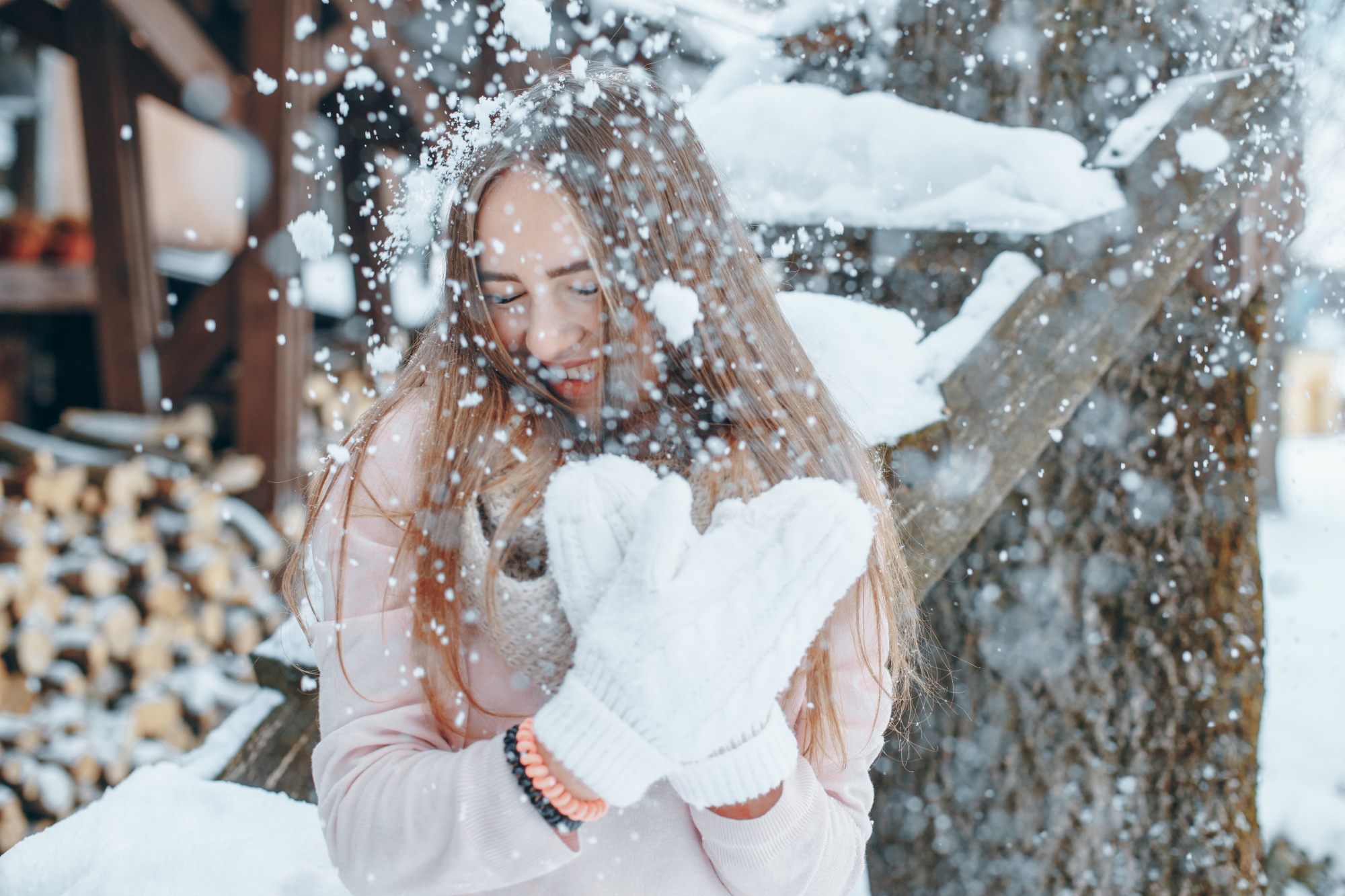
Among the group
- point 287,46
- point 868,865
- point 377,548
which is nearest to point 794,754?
point 377,548

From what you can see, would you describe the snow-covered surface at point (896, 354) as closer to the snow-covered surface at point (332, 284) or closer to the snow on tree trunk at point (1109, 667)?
the snow on tree trunk at point (1109, 667)

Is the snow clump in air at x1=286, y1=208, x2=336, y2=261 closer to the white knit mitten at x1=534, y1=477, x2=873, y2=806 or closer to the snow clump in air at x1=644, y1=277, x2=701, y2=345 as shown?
the snow clump in air at x1=644, y1=277, x2=701, y2=345

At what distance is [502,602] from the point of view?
2.82 feet

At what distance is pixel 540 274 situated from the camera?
922 millimetres

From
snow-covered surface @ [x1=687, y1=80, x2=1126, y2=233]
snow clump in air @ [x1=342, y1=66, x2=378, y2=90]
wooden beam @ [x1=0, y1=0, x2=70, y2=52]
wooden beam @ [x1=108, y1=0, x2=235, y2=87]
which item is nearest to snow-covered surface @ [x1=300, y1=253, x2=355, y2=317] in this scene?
snow clump in air @ [x1=342, y1=66, x2=378, y2=90]

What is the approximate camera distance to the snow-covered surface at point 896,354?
3.67ft

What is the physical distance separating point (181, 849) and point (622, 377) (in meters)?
0.97

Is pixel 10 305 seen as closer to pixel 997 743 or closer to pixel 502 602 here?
pixel 502 602

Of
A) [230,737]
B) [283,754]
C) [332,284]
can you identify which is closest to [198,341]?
[332,284]

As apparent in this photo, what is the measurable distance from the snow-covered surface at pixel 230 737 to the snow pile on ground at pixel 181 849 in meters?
0.05

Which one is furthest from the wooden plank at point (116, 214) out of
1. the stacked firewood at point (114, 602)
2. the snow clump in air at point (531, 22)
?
the snow clump in air at point (531, 22)

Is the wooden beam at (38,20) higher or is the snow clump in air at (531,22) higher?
the wooden beam at (38,20)

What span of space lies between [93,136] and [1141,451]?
366 centimetres

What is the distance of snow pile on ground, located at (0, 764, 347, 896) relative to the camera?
3.66ft
